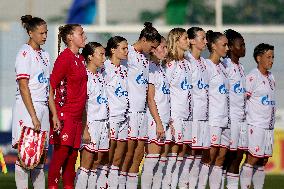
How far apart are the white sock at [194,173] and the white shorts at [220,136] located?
1.08ft

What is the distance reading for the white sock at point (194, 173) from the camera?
17.7 meters

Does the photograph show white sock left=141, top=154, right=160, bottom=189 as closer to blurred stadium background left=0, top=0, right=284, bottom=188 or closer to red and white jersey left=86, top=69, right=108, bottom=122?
red and white jersey left=86, top=69, right=108, bottom=122

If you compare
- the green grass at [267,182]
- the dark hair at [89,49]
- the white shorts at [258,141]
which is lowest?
the green grass at [267,182]

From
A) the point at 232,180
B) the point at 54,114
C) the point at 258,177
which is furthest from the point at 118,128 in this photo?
the point at 258,177

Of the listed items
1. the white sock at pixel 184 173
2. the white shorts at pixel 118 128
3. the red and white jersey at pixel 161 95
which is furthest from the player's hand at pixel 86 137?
the white sock at pixel 184 173

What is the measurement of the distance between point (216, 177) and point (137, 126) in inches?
64.7

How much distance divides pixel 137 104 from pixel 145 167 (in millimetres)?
829

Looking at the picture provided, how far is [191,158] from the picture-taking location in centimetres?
1772

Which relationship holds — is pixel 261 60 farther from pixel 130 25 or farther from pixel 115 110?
pixel 130 25

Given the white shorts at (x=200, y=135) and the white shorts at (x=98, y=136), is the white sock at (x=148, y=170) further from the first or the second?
the white shorts at (x=98, y=136)

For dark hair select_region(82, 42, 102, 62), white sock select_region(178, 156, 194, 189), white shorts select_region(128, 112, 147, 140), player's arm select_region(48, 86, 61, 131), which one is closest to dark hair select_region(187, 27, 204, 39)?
white shorts select_region(128, 112, 147, 140)

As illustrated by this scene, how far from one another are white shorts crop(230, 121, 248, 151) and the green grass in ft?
8.87

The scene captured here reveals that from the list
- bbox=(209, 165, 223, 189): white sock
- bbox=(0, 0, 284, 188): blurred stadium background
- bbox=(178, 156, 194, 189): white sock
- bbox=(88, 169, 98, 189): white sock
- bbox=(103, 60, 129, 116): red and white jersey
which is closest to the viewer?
bbox=(88, 169, 98, 189): white sock

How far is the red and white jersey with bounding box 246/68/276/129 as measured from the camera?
1850cm
